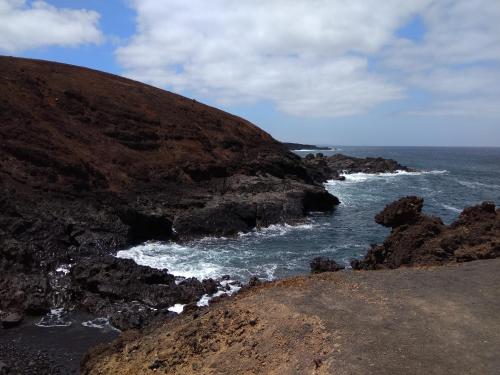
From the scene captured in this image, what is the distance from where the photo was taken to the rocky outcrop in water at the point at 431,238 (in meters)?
17.8

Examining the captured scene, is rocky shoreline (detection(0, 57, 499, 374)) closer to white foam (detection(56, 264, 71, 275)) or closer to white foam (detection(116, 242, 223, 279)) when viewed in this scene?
white foam (detection(56, 264, 71, 275))

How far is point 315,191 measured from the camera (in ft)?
142

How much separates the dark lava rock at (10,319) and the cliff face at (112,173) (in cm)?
81

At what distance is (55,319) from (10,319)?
61.4 inches

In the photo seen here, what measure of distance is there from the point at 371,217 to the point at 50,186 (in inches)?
1014

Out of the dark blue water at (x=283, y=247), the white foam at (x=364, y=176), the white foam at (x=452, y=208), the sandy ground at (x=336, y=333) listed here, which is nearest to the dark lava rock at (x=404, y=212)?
the dark blue water at (x=283, y=247)

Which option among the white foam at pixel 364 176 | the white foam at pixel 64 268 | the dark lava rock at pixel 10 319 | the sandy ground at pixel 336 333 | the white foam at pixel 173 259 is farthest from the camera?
the white foam at pixel 364 176

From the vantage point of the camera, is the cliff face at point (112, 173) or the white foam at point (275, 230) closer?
the cliff face at point (112, 173)

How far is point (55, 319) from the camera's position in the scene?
57.7 ft

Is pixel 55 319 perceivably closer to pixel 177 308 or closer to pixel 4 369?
pixel 4 369

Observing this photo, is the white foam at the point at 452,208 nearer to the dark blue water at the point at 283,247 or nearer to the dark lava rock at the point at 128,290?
the dark blue water at the point at 283,247

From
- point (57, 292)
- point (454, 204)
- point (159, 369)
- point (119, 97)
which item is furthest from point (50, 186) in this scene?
point (454, 204)

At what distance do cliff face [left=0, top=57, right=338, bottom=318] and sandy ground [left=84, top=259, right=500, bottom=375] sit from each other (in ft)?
28.5

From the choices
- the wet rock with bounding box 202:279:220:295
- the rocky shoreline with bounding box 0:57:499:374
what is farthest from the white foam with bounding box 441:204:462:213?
the wet rock with bounding box 202:279:220:295
